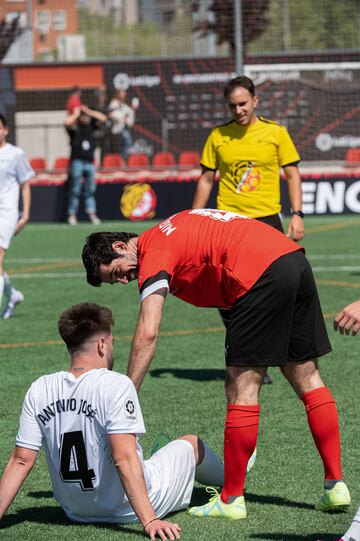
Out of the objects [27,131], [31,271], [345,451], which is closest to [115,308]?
[31,271]

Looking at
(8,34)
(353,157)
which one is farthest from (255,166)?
(8,34)

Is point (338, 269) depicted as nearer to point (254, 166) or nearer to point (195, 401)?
point (254, 166)

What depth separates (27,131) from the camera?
3519cm

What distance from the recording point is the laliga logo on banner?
21.7 m

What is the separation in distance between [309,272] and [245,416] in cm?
77

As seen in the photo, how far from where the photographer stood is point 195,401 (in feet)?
25.8

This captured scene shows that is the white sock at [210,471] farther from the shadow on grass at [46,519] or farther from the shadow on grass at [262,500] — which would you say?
the shadow on grass at [46,519]

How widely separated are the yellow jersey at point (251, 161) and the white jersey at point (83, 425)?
390 centimetres

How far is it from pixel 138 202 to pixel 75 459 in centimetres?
1701

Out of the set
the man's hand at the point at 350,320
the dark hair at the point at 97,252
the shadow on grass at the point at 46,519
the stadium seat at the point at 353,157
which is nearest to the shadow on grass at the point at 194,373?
the shadow on grass at the point at 46,519

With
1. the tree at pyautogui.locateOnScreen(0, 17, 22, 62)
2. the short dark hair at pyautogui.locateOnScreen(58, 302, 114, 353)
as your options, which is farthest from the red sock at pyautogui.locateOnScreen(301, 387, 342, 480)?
the tree at pyautogui.locateOnScreen(0, 17, 22, 62)

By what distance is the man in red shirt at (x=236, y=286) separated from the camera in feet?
16.6

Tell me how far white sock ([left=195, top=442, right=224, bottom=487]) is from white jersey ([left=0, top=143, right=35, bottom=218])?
229 inches

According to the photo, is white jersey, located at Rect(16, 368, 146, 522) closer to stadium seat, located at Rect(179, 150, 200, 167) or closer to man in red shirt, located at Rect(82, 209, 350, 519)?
man in red shirt, located at Rect(82, 209, 350, 519)
